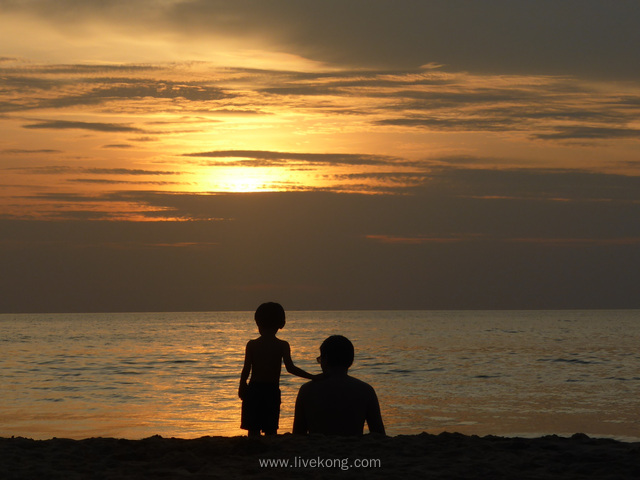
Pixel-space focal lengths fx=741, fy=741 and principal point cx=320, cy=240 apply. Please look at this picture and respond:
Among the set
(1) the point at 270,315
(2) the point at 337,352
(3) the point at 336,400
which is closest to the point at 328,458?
(3) the point at 336,400

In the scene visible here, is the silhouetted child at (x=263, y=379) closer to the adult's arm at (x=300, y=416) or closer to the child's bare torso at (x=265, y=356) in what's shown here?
the child's bare torso at (x=265, y=356)

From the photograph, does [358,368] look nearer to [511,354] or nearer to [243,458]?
[511,354]

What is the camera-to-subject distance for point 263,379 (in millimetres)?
7699

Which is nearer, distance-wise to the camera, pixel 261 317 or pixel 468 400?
pixel 261 317

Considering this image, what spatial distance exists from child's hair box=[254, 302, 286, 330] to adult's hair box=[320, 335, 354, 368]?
0.97 meters

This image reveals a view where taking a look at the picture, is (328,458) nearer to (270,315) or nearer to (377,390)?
(270,315)

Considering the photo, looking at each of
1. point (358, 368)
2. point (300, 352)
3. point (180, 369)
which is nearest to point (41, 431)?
point (180, 369)

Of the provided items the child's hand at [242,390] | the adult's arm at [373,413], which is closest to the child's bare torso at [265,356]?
the child's hand at [242,390]

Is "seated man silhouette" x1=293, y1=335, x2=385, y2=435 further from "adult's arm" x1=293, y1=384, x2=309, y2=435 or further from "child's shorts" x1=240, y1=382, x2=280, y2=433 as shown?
"child's shorts" x1=240, y1=382, x2=280, y2=433

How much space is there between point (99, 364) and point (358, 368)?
13.8 meters

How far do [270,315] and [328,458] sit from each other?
1627 millimetres

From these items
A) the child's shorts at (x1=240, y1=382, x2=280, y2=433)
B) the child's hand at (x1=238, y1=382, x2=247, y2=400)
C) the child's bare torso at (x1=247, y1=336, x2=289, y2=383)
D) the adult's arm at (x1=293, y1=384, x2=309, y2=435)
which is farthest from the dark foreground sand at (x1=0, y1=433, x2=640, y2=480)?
the child's bare torso at (x1=247, y1=336, x2=289, y2=383)

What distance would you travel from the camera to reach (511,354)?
49.6m

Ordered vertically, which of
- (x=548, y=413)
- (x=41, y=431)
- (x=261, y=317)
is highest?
(x=548, y=413)
